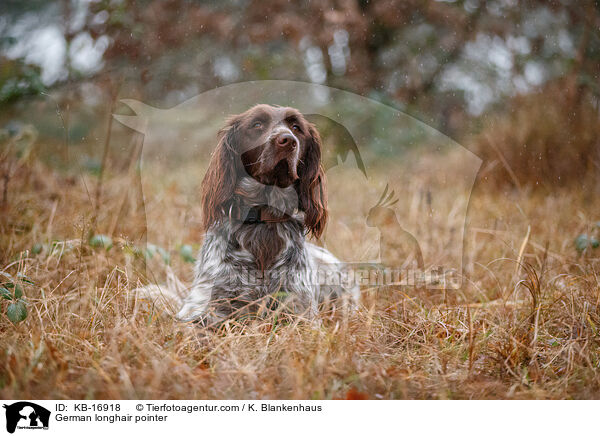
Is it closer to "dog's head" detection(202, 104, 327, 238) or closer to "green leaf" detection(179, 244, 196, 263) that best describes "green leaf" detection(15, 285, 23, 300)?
"dog's head" detection(202, 104, 327, 238)

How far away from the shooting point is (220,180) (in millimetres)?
2674

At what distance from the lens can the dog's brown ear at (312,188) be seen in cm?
276

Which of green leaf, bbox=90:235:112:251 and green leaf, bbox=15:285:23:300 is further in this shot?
green leaf, bbox=90:235:112:251

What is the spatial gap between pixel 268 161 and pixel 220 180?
32cm

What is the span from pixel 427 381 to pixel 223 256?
4.01ft

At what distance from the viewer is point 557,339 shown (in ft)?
7.91

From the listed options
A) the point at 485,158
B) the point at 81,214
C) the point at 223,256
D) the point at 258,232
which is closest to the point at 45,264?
the point at 81,214

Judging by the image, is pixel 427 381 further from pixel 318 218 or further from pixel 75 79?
pixel 75 79

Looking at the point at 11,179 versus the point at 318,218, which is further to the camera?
the point at 11,179

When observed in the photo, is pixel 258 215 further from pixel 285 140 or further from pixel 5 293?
pixel 5 293
